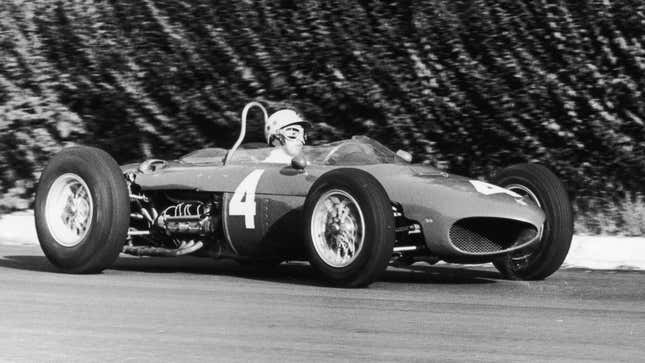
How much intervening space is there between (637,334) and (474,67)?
547 centimetres

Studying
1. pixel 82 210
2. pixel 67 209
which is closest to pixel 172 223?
pixel 82 210

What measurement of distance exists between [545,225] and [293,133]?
2.08 m

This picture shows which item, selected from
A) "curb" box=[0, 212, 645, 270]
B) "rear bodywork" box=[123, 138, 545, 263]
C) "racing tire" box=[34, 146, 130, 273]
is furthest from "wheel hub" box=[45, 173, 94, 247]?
"curb" box=[0, 212, 645, 270]

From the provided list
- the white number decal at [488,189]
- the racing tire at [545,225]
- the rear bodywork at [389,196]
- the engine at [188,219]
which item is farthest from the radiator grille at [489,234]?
the engine at [188,219]

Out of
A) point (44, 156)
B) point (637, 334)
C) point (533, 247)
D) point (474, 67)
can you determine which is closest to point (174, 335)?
point (637, 334)

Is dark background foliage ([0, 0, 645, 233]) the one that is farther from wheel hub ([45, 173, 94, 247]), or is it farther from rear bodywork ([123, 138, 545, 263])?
wheel hub ([45, 173, 94, 247])

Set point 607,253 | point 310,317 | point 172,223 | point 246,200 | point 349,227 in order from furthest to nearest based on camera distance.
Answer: point 607,253, point 172,223, point 246,200, point 349,227, point 310,317

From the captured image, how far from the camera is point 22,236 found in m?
12.8

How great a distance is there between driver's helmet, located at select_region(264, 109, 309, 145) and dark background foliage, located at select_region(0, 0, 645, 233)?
2279mm

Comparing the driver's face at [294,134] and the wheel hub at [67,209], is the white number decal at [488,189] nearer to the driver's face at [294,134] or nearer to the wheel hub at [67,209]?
the driver's face at [294,134]

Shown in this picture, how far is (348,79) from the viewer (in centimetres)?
1230

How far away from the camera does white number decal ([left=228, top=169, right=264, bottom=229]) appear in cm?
902

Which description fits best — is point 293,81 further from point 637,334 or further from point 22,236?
point 637,334

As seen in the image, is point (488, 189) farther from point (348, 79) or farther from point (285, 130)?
point (348, 79)
